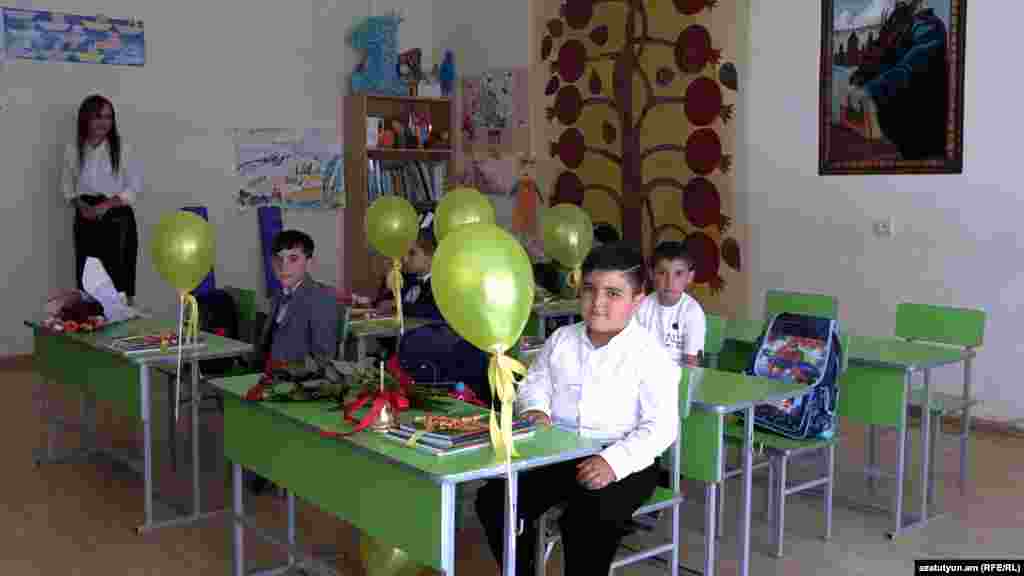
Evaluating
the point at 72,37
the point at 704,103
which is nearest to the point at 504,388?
the point at 704,103

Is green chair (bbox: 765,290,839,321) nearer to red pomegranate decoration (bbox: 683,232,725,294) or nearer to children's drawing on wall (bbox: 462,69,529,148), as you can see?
red pomegranate decoration (bbox: 683,232,725,294)

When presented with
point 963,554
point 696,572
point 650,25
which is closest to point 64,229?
point 650,25

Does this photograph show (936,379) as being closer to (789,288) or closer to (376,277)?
(789,288)

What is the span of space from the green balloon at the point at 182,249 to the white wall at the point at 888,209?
3540 mm

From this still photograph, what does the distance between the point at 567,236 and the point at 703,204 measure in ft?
5.82

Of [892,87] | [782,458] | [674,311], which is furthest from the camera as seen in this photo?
[892,87]

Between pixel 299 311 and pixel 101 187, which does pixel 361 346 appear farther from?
pixel 101 187

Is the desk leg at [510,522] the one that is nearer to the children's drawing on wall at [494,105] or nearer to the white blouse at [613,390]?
the white blouse at [613,390]

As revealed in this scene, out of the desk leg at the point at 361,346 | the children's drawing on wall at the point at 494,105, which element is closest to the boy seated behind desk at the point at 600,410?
the desk leg at the point at 361,346

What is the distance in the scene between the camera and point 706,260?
20.7ft

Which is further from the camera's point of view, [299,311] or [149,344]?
[299,311]

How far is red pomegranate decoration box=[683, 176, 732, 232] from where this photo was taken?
20.4 ft

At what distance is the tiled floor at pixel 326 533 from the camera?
3352 millimetres

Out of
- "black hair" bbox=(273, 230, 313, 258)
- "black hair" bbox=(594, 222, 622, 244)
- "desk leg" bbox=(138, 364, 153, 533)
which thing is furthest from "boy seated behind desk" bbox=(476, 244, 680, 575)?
"black hair" bbox=(594, 222, 622, 244)
